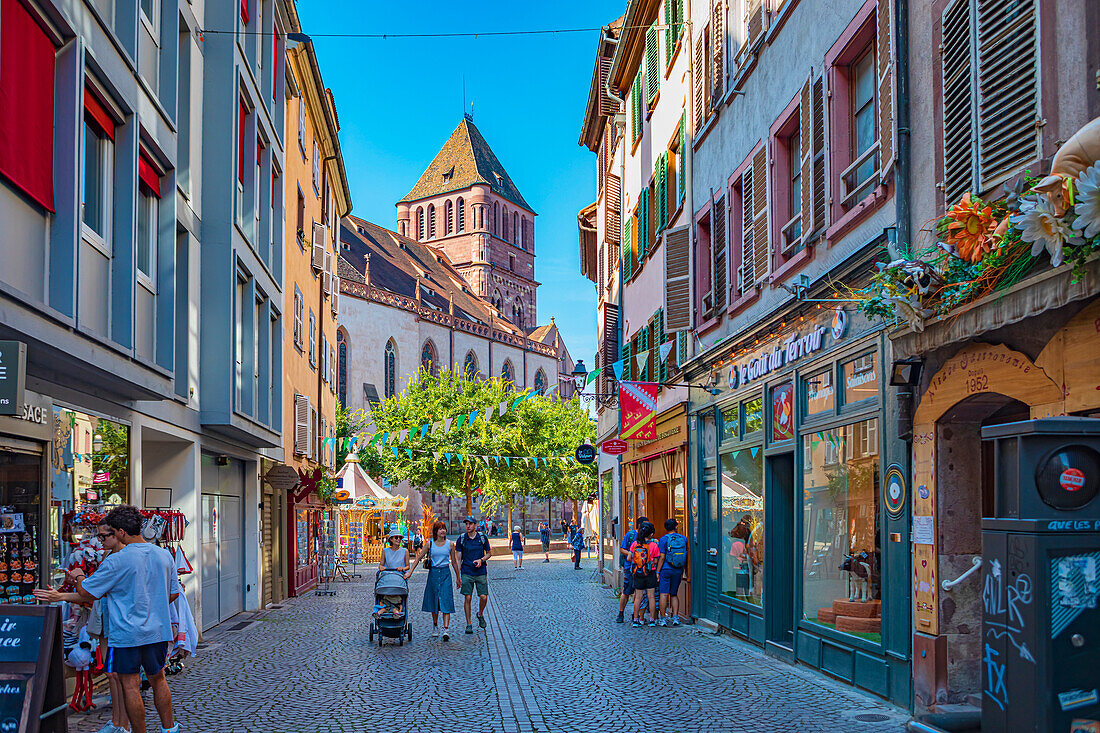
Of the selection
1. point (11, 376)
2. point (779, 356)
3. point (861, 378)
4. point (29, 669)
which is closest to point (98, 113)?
point (11, 376)

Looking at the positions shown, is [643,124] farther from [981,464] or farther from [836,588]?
[981,464]

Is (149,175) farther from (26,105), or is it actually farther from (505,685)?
(505,685)

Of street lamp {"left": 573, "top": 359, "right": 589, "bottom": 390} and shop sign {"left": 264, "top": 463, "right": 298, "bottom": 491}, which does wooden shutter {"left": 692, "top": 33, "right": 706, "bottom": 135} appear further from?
street lamp {"left": 573, "top": 359, "right": 589, "bottom": 390}

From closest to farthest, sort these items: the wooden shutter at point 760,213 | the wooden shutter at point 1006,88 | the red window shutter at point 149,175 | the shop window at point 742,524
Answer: the wooden shutter at point 1006,88, the red window shutter at point 149,175, the wooden shutter at point 760,213, the shop window at point 742,524

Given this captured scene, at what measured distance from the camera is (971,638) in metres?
8.94

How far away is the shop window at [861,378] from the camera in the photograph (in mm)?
10531

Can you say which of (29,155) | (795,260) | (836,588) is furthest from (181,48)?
(836,588)

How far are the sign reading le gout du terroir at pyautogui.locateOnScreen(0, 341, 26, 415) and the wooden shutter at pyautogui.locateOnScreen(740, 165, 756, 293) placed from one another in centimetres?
949

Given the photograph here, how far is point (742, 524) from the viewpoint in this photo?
1557 centimetres

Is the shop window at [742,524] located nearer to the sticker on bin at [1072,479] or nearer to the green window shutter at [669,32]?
the green window shutter at [669,32]

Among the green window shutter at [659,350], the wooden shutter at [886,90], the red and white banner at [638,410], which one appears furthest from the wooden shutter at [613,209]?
the wooden shutter at [886,90]

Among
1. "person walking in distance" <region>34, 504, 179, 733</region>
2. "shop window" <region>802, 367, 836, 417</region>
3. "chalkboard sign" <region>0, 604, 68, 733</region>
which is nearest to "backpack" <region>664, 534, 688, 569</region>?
"shop window" <region>802, 367, 836, 417</region>

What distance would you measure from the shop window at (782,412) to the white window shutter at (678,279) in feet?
15.7

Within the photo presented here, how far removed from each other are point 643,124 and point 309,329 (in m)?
10.5
